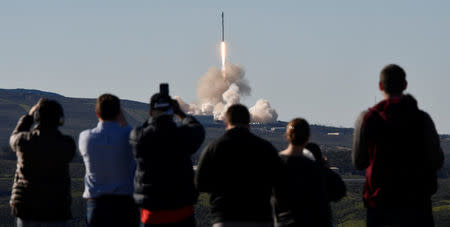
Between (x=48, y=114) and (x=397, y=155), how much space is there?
5.15 m

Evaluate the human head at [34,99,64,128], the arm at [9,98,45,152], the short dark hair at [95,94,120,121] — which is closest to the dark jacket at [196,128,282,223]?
the short dark hair at [95,94,120,121]

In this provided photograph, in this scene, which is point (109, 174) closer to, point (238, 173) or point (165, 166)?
point (165, 166)

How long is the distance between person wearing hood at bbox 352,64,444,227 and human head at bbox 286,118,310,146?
0.73 m

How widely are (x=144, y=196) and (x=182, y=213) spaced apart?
0.62m

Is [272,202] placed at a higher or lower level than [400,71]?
lower

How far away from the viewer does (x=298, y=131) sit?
1291cm

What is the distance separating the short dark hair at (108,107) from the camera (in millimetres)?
13758

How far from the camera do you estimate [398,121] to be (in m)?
12.7

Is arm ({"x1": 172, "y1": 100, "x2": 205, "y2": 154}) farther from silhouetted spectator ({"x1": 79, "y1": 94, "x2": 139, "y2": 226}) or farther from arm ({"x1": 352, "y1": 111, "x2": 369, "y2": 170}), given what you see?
arm ({"x1": 352, "y1": 111, "x2": 369, "y2": 170})

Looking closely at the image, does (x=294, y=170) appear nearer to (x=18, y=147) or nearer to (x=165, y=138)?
(x=165, y=138)

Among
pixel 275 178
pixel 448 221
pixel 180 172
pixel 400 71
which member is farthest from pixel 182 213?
pixel 448 221

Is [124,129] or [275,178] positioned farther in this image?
[124,129]

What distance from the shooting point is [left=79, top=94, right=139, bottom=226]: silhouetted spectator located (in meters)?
14.0

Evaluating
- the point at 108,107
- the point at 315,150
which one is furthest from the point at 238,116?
the point at 108,107
